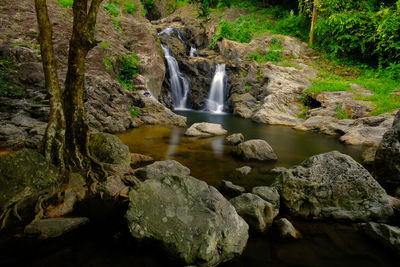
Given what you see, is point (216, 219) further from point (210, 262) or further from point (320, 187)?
point (320, 187)

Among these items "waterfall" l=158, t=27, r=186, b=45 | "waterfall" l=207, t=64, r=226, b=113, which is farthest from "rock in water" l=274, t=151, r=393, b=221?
"waterfall" l=158, t=27, r=186, b=45

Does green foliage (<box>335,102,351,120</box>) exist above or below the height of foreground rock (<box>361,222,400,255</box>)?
below

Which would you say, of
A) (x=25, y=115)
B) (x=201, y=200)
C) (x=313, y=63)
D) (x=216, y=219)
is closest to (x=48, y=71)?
(x=201, y=200)

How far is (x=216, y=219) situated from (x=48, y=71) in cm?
409

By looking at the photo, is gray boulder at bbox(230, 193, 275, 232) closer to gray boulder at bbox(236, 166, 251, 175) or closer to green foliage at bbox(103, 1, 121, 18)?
gray boulder at bbox(236, 166, 251, 175)

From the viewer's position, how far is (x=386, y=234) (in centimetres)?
299

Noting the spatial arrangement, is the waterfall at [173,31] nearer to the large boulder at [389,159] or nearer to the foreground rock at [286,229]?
the large boulder at [389,159]

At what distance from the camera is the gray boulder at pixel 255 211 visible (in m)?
3.20

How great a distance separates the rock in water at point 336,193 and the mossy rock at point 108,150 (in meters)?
3.57

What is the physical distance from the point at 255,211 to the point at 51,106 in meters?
4.18

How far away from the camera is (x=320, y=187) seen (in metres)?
3.78

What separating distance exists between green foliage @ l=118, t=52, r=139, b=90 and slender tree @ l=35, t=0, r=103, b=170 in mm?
9640

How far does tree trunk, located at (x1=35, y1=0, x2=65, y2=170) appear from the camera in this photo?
4020mm

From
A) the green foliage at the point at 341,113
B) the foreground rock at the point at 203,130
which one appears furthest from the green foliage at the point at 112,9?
the green foliage at the point at 341,113
